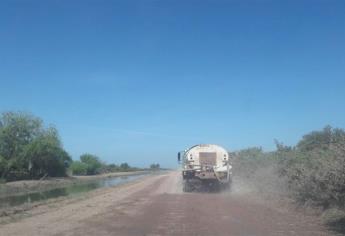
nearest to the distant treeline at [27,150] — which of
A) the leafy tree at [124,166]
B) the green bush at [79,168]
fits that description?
the green bush at [79,168]

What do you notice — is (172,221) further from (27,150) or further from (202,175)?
(27,150)

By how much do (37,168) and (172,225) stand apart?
59483 mm

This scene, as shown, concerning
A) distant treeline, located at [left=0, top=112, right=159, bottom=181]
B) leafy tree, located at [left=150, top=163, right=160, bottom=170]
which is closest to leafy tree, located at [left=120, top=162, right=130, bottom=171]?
leafy tree, located at [left=150, top=163, right=160, bottom=170]

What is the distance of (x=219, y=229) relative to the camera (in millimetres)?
15383

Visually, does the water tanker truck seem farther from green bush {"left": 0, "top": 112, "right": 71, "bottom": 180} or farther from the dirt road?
green bush {"left": 0, "top": 112, "right": 71, "bottom": 180}

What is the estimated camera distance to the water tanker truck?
32844 mm

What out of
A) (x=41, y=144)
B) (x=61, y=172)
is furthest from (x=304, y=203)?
(x=61, y=172)

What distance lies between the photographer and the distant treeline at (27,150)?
68188 millimetres

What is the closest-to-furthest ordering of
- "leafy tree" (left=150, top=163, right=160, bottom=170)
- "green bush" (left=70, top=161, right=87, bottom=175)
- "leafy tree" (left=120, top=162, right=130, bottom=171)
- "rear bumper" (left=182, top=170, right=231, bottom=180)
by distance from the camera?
1. "rear bumper" (left=182, top=170, right=231, bottom=180)
2. "green bush" (left=70, top=161, right=87, bottom=175)
3. "leafy tree" (left=120, top=162, right=130, bottom=171)
4. "leafy tree" (left=150, top=163, right=160, bottom=170)

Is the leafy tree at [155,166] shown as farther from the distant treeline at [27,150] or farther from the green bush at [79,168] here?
the distant treeline at [27,150]

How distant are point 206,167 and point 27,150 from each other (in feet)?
137

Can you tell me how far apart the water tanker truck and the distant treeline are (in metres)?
36.6

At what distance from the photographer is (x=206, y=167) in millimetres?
32938

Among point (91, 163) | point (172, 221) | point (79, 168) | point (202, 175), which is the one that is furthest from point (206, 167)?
point (91, 163)
